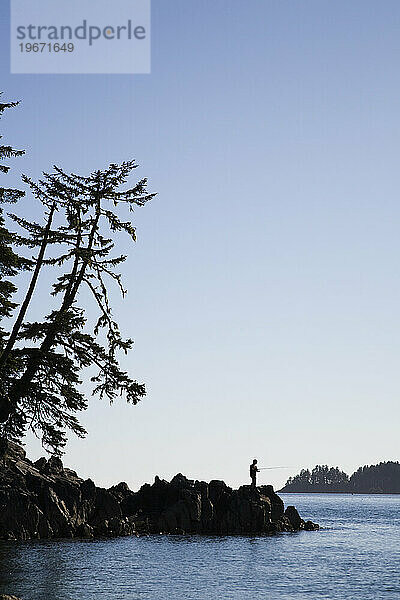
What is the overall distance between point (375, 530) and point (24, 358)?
96.5 meters

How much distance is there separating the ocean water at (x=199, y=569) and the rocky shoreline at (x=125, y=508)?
4150 millimetres

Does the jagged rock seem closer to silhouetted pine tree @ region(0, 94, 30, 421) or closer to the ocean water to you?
the ocean water

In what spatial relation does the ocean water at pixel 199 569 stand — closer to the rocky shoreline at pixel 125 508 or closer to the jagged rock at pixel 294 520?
the rocky shoreline at pixel 125 508

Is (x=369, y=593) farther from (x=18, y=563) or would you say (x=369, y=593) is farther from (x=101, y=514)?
(x=101, y=514)

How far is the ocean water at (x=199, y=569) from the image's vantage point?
44.0 meters

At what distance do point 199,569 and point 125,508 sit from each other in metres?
42.1

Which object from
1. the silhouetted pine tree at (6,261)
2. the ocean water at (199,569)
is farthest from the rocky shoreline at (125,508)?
the silhouetted pine tree at (6,261)

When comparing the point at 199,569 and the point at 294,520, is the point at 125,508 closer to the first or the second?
the point at 294,520

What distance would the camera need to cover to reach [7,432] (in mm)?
31984

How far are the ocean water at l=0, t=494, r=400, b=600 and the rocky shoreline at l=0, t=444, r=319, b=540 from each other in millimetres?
4150

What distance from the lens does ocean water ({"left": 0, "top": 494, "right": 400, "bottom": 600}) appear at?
4400 cm

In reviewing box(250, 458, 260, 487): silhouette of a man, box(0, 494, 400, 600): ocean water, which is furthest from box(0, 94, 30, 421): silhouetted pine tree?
box(250, 458, 260, 487): silhouette of a man

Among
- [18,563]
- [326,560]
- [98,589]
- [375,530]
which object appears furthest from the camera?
[375,530]

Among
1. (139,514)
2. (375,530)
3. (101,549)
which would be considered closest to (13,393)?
(101,549)
